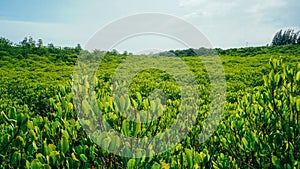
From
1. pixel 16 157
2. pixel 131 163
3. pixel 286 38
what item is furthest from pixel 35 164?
pixel 286 38

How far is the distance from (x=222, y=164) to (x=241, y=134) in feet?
1.36

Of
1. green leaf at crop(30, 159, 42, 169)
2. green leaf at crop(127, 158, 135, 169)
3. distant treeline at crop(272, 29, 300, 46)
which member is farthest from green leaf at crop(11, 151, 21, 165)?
distant treeline at crop(272, 29, 300, 46)

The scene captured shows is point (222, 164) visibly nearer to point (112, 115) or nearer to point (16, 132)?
point (112, 115)

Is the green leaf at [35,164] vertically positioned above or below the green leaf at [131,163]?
above

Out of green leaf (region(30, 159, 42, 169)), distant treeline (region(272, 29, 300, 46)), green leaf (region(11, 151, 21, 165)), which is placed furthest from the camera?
distant treeline (region(272, 29, 300, 46))

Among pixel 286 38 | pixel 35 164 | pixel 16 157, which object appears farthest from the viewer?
pixel 286 38

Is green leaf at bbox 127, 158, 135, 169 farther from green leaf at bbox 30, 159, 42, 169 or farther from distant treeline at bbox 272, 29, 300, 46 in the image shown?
distant treeline at bbox 272, 29, 300, 46

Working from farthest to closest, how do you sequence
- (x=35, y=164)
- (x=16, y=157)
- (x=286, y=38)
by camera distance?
(x=286, y=38)
(x=16, y=157)
(x=35, y=164)

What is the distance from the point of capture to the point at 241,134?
250 cm

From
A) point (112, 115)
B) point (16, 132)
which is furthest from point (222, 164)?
point (16, 132)

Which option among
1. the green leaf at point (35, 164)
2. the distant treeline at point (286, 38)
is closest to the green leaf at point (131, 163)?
the green leaf at point (35, 164)

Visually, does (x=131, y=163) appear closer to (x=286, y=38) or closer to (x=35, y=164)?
(x=35, y=164)

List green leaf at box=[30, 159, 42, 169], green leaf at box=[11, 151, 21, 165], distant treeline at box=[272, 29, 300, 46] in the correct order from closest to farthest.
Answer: green leaf at box=[30, 159, 42, 169] → green leaf at box=[11, 151, 21, 165] → distant treeline at box=[272, 29, 300, 46]

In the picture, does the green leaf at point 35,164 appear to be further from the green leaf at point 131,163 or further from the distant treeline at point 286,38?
the distant treeline at point 286,38
